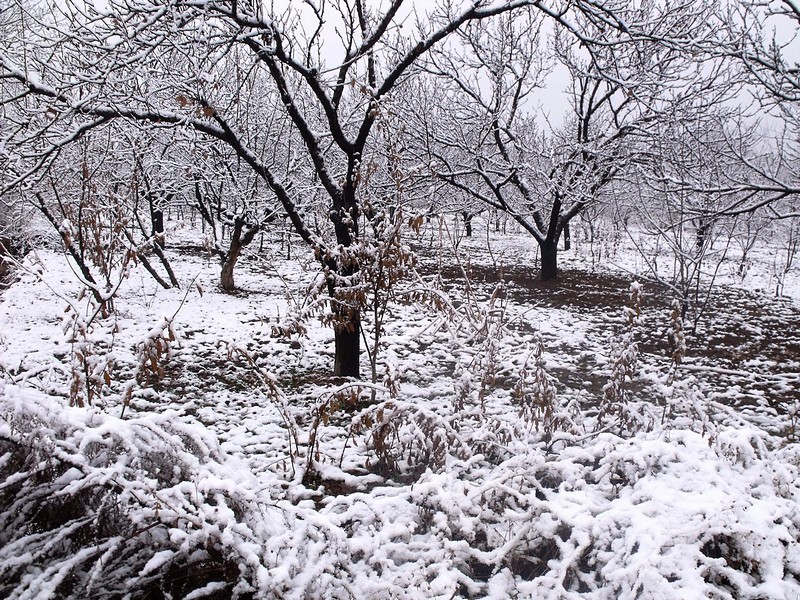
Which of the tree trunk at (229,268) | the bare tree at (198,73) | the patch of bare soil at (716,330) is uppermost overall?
the bare tree at (198,73)

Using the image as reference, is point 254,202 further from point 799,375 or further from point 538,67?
point 799,375

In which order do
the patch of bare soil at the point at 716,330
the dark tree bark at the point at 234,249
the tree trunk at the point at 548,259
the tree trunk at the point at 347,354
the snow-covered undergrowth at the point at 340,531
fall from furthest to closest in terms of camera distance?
1. the tree trunk at the point at 548,259
2. the dark tree bark at the point at 234,249
3. the patch of bare soil at the point at 716,330
4. the tree trunk at the point at 347,354
5. the snow-covered undergrowth at the point at 340,531

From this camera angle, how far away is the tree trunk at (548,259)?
12366 mm

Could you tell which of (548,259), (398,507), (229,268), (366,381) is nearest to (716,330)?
(548,259)

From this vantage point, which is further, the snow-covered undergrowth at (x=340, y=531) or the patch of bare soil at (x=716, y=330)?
the patch of bare soil at (x=716, y=330)

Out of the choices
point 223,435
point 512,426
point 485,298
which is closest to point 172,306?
point 223,435

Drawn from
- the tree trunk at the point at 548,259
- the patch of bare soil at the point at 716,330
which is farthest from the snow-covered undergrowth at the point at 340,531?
the tree trunk at the point at 548,259

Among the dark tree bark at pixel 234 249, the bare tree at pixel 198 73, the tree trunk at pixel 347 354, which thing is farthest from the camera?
the dark tree bark at pixel 234 249

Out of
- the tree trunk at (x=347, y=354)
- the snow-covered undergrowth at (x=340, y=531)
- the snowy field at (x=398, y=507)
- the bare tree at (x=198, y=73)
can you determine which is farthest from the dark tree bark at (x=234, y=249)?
the snow-covered undergrowth at (x=340, y=531)

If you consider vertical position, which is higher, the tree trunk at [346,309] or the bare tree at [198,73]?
the bare tree at [198,73]

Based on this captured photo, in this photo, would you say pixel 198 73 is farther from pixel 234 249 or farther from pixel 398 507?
pixel 234 249

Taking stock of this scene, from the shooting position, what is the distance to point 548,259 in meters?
12.5

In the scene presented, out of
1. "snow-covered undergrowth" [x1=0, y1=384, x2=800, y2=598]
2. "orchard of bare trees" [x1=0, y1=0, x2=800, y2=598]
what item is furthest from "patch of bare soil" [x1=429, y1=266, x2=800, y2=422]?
"snow-covered undergrowth" [x1=0, y1=384, x2=800, y2=598]

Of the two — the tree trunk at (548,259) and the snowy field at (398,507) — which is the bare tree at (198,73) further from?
the tree trunk at (548,259)
